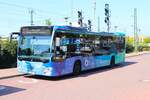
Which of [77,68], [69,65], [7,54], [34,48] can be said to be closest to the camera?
[34,48]

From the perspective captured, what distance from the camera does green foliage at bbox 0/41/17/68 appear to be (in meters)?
19.7

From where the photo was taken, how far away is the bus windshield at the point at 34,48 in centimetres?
1521

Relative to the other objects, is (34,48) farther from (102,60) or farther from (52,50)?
(102,60)

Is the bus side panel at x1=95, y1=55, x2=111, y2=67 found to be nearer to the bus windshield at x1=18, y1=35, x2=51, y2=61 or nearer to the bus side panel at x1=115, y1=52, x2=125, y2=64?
the bus side panel at x1=115, y1=52, x2=125, y2=64

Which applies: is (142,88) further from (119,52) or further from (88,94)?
(119,52)

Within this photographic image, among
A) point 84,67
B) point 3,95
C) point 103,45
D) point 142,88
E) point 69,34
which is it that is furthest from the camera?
point 103,45

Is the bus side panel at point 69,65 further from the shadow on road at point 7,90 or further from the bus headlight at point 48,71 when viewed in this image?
the shadow on road at point 7,90

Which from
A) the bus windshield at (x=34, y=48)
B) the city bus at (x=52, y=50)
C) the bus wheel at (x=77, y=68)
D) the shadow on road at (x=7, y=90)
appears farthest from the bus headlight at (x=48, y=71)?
the shadow on road at (x=7, y=90)

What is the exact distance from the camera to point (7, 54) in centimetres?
2005

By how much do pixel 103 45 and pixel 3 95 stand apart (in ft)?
37.4

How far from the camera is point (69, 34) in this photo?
55.0 ft

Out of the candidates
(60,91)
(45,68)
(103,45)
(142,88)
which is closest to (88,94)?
(60,91)

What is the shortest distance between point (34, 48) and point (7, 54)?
16.3ft

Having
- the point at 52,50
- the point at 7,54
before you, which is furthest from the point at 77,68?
the point at 7,54
